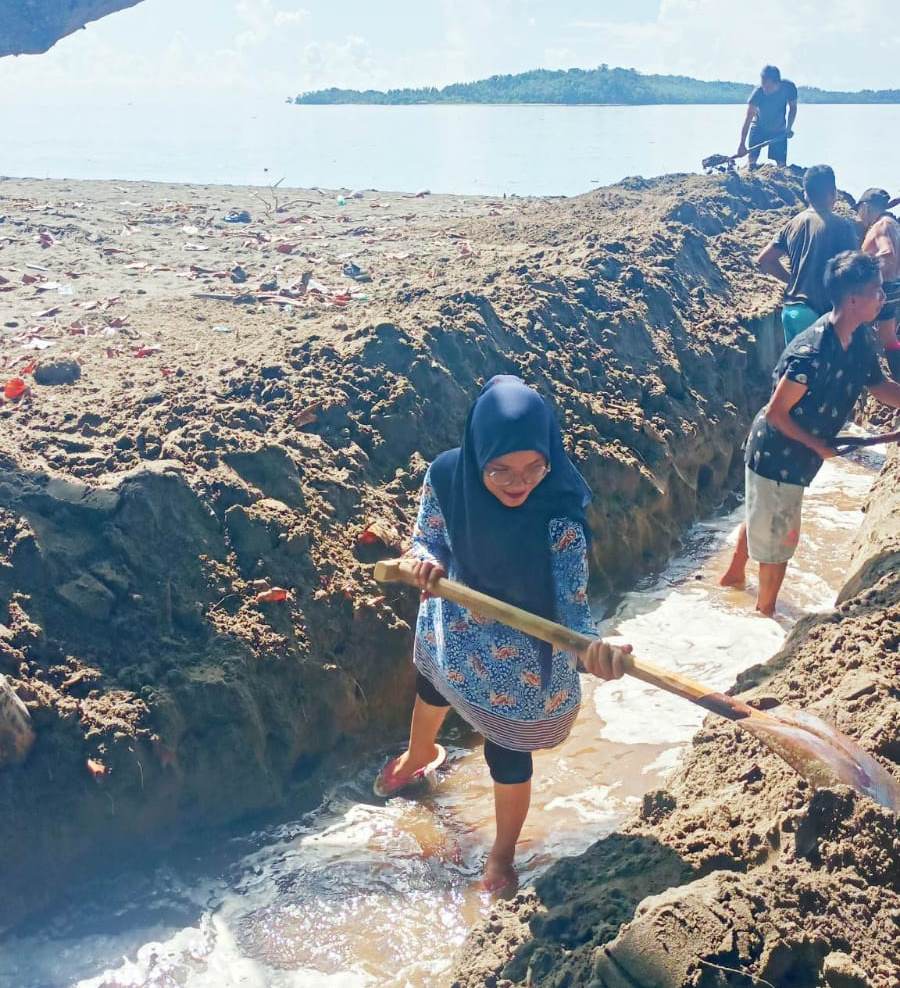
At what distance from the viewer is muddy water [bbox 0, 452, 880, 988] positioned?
3467 millimetres

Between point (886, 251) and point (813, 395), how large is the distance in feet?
12.0

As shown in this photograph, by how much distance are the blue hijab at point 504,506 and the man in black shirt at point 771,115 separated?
482 inches

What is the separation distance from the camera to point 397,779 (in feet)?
14.2

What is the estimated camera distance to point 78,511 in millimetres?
4418

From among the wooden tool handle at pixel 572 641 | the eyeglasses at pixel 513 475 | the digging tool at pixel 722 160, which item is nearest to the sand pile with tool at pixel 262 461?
the wooden tool handle at pixel 572 641

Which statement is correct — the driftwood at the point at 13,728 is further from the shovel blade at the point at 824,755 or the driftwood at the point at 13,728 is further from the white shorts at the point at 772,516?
the white shorts at the point at 772,516

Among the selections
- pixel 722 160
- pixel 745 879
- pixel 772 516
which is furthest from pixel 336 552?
pixel 722 160

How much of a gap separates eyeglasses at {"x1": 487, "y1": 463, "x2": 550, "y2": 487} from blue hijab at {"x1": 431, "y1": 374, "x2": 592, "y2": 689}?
1.5 inches

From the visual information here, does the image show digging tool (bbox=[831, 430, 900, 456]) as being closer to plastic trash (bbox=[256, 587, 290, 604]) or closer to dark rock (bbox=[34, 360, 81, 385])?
plastic trash (bbox=[256, 587, 290, 604])

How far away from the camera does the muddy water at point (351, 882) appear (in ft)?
11.4

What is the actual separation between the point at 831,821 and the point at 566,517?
1.15 meters

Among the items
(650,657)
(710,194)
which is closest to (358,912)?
(650,657)

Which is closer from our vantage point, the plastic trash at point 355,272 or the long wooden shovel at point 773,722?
the long wooden shovel at point 773,722

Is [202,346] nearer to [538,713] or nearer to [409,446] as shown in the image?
[409,446]
